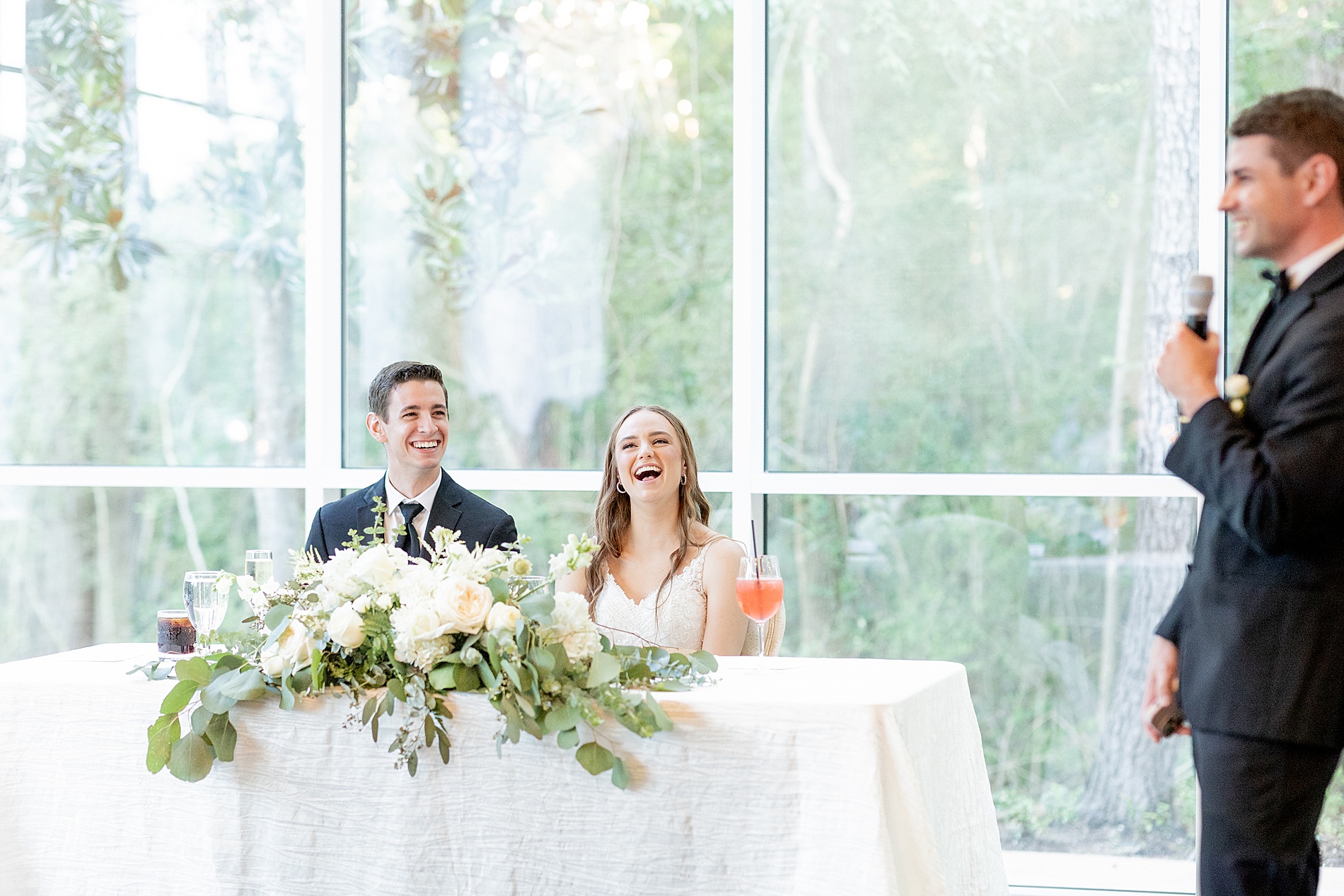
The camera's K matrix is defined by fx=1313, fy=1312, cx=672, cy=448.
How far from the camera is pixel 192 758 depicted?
218 cm

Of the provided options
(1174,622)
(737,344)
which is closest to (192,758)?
(1174,622)

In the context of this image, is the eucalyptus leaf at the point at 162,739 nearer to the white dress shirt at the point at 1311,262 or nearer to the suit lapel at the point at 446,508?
the suit lapel at the point at 446,508

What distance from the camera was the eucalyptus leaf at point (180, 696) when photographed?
2.19 meters

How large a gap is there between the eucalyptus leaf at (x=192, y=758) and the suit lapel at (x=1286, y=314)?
5.80 feet

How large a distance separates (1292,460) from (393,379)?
2218 millimetres

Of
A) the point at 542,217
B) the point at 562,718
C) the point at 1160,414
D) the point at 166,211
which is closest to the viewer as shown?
the point at 562,718

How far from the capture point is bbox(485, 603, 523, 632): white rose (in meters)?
2.07

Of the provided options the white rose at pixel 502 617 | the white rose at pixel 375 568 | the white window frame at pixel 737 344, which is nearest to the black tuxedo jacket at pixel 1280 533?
the white rose at pixel 502 617

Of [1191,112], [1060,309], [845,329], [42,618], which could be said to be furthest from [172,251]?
[1191,112]

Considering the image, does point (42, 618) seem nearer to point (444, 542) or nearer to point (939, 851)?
point (444, 542)

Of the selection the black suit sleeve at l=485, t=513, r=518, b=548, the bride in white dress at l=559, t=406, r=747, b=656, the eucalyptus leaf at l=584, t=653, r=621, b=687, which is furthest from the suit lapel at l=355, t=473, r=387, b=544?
the eucalyptus leaf at l=584, t=653, r=621, b=687

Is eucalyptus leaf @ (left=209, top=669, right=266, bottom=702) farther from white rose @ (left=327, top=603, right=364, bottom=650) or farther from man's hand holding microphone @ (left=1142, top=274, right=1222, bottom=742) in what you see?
man's hand holding microphone @ (left=1142, top=274, right=1222, bottom=742)

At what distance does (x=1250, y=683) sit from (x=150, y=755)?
174 cm

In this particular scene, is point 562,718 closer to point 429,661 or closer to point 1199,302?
point 429,661
